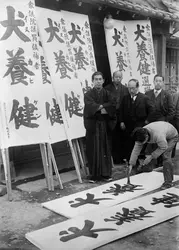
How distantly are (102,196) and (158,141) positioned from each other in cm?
128

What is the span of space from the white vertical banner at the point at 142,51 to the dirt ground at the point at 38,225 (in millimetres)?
3633

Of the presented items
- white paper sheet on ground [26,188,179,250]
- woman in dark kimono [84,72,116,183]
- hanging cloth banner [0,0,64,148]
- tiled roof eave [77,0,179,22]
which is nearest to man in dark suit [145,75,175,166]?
woman in dark kimono [84,72,116,183]

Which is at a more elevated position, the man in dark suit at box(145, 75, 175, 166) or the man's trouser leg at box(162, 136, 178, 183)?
the man in dark suit at box(145, 75, 175, 166)

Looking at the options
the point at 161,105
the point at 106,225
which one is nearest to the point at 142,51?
the point at 161,105

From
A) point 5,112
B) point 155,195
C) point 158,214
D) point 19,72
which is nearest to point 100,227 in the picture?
point 158,214

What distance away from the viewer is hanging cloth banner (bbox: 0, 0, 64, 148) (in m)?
5.25

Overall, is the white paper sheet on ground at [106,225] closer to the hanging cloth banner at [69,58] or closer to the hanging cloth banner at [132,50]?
the hanging cloth banner at [69,58]

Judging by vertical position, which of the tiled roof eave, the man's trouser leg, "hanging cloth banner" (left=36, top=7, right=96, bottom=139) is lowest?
the man's trouser leg

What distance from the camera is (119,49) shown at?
25.3 ft

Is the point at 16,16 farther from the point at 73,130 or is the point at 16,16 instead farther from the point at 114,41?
the point at 114,41

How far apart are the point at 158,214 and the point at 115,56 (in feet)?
14.0

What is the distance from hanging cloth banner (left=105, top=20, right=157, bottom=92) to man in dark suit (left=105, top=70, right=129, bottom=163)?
34 centimetres

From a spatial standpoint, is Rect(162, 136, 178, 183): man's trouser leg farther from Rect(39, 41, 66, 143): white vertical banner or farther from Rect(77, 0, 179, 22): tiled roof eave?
Rect(77, 0, 179, 22): tiled roof eave

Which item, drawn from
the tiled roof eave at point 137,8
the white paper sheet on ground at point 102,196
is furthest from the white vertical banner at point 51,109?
the tiled roof eave at point 137,8
